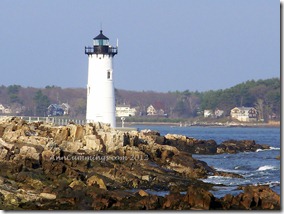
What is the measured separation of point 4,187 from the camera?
22.9 m

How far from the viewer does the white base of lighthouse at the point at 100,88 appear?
134 ft

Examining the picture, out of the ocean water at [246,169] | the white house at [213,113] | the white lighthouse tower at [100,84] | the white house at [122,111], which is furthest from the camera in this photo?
the white house at [213,113]

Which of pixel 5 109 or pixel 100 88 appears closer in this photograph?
pixel 100 88

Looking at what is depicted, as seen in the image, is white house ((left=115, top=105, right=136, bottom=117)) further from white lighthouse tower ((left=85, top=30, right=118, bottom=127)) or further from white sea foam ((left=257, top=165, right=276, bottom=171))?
white sea foam ((left=257, top=165, right=276, bottom=171))

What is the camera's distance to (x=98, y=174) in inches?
1035

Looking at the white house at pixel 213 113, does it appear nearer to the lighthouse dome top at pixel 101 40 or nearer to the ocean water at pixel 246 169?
the ocean water at pixel 246 169

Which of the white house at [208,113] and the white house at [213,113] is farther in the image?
the white house at [208,113]

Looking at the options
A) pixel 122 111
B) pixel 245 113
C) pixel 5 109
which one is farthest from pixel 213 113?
pixel 5 109

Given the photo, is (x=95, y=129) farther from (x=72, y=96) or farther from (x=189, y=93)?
(x=189, y=93)

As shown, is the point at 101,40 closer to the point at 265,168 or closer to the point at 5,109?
the point at 265,168

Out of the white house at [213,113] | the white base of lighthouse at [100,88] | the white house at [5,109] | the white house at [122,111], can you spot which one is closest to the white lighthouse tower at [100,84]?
the white base of lighthouse at [100,88]

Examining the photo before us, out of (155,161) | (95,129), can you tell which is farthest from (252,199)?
(95,129)

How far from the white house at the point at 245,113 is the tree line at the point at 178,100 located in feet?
2.27

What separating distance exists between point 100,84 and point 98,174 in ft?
48.9
